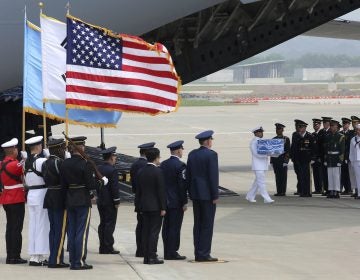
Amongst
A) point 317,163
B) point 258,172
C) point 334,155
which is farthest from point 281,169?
point 258,172

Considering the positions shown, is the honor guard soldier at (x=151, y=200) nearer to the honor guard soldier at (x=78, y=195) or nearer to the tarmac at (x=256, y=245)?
the tarmac at (x=256, y=245)

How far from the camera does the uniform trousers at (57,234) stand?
36.2ft

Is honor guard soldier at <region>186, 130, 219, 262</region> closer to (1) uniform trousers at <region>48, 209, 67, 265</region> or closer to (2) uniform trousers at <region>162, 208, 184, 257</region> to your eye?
(2) uniform trousers at <region>162, 208, 184, 257</region>

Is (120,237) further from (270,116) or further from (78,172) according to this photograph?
(270,116)

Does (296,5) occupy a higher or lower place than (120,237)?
higher

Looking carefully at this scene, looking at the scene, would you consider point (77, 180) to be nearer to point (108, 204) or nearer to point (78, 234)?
point (78, 234)

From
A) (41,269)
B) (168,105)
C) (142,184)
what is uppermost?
(168,105)

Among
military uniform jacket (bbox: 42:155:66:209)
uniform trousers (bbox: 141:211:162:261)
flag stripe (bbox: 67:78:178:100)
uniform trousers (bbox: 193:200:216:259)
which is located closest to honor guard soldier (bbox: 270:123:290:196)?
flag stripe (bbox: 67:78:178:100)

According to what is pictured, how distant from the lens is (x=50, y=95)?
1188 cm

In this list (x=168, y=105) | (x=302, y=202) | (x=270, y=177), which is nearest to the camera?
(x=168, y=105)

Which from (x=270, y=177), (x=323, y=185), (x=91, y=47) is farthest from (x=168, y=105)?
(x=270, y=177)

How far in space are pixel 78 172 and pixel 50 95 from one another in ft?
4.79

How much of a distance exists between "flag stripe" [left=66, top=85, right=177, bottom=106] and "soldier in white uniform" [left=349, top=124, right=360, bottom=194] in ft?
19.5

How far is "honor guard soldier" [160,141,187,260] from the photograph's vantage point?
11.6 meters
